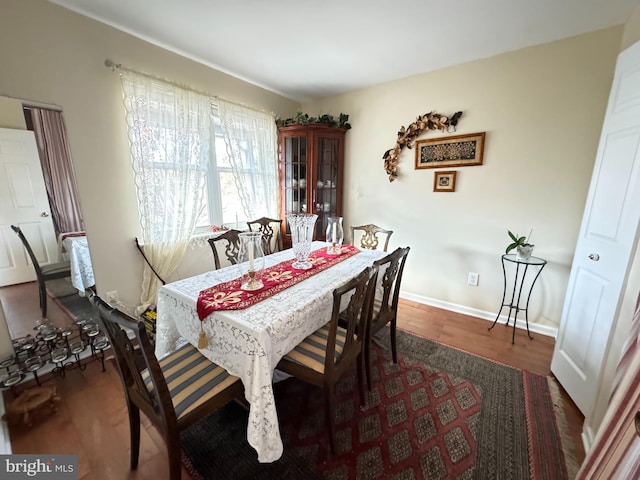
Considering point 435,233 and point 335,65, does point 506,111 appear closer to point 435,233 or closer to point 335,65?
point 435,233

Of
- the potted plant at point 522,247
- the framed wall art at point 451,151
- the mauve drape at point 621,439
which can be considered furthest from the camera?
the framed wall art at point 451,151


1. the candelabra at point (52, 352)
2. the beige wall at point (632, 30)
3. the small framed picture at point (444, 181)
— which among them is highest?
the beige wall at point (632, 30)

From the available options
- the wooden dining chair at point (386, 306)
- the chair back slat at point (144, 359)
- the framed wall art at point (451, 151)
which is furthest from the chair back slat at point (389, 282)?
the framed wall art at point (451, 151)

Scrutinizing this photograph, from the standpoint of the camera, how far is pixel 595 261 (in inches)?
59.2

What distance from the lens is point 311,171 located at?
10.1 ft

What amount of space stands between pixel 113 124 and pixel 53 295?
1327 mm

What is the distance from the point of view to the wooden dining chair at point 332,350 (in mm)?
1173

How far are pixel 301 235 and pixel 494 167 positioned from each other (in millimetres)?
1986

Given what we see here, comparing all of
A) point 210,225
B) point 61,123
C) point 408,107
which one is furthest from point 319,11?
point 210,225

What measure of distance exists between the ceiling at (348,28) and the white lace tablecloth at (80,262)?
1.57 meters

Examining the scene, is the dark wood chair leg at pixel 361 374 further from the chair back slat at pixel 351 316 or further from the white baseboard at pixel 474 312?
the white baseboard at pixel 474 312

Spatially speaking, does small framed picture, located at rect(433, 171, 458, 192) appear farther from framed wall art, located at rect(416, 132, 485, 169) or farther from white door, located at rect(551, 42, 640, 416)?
white door, located at rect(551, 42, 640, 416)

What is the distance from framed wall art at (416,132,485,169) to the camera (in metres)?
2.41

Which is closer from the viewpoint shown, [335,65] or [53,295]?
[53,295]
